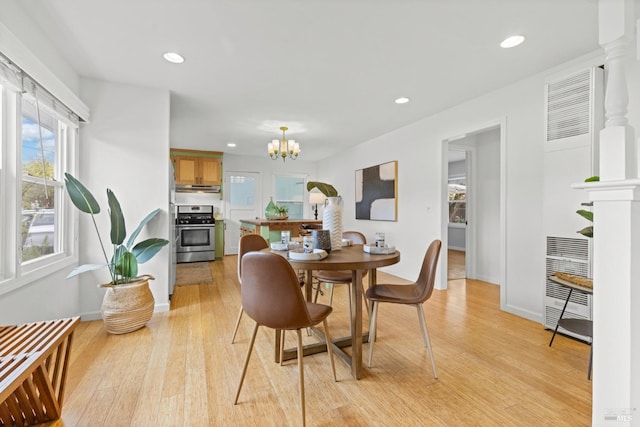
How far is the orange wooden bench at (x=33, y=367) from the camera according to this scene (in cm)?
121

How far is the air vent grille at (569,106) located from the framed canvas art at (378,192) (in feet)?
7.49

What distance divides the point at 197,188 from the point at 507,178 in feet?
19.5

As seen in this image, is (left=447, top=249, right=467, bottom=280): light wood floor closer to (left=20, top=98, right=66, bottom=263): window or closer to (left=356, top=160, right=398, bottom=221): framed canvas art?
(left=356, top=160, right=398, bottom=221): framed canvas art

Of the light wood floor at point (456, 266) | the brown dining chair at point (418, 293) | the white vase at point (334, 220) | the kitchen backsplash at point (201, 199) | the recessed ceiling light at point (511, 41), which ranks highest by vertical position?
the recessed ceiling light at point (511, 41)

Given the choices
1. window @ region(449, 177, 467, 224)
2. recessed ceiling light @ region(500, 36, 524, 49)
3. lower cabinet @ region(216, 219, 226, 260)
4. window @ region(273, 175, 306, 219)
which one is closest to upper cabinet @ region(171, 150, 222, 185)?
lower cabinet @ region(216, 219, 226, 260)

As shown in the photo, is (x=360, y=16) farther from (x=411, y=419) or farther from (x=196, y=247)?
(x=196, y=247)

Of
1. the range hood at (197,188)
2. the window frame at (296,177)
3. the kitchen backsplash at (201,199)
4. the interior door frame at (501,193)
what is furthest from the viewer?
the window frame at (296,177)

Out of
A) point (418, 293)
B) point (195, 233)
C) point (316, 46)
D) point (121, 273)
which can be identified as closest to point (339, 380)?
point (418, 293)

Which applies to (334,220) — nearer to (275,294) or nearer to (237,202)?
(275,294)

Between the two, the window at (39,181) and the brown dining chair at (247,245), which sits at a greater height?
the window at (39,181)

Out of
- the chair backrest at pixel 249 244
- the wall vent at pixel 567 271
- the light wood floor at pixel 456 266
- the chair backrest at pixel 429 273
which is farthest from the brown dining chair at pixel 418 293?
the light wood floor at pixel 456 266

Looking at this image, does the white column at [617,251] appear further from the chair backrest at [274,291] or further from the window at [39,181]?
the window at [39,181]

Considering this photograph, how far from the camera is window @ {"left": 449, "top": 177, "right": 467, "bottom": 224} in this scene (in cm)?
723

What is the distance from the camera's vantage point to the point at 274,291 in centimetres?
145
